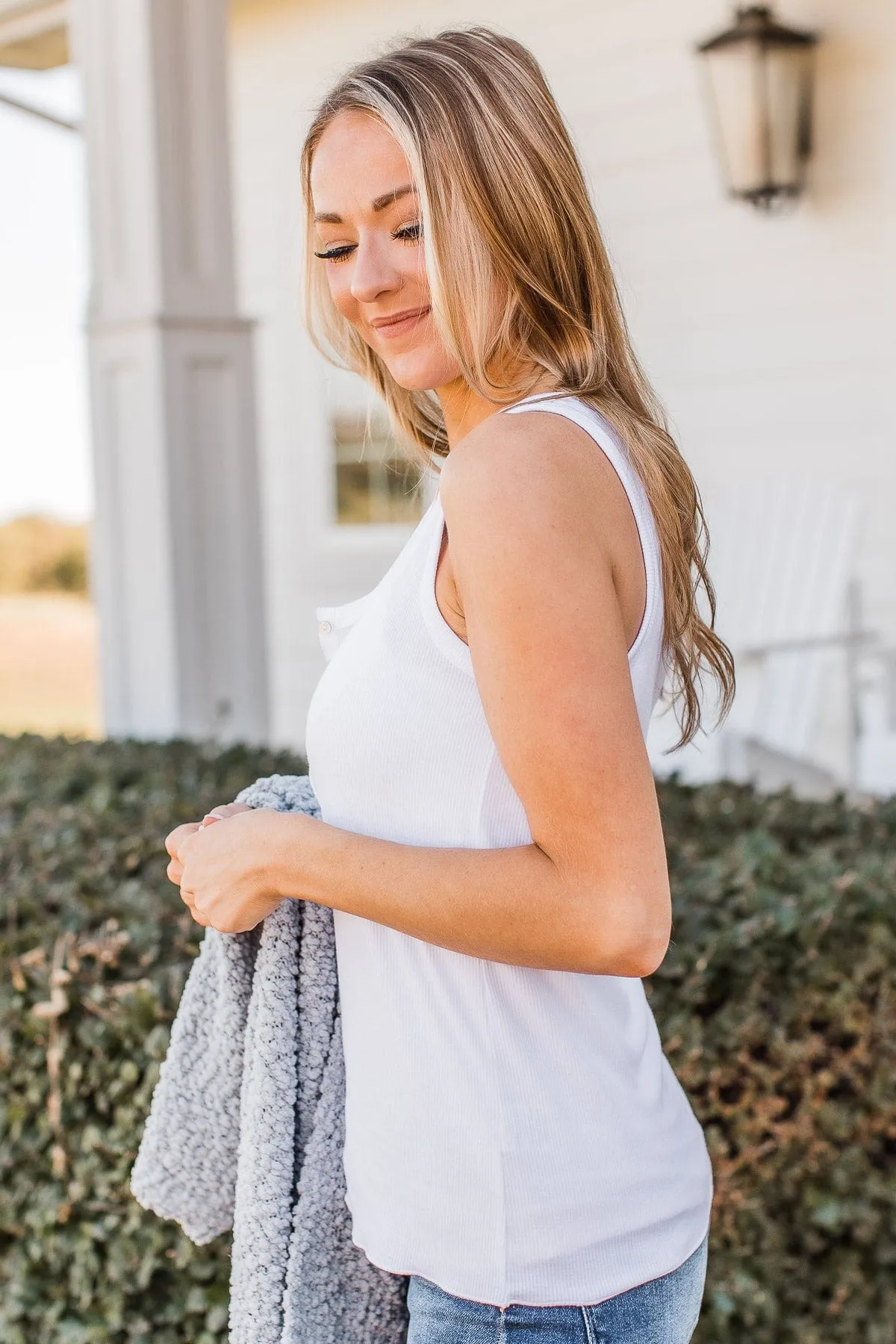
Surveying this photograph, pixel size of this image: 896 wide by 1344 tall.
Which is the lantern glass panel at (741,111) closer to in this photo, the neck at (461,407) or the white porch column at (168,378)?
the white porch column at (168,378)

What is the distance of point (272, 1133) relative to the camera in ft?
4.47

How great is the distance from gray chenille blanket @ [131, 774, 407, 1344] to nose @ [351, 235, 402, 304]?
18.9 inches

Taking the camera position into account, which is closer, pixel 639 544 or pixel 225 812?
pixel 639 544

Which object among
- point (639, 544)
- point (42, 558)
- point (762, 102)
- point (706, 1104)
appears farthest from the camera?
point (42, 558)

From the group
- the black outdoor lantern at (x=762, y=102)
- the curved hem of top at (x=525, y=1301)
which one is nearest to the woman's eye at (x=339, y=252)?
the curved hem of top at (x=525, y=1301)

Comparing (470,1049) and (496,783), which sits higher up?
(496,783)

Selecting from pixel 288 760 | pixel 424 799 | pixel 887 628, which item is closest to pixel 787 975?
pixel 424 799

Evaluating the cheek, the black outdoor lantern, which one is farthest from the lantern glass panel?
the cheek

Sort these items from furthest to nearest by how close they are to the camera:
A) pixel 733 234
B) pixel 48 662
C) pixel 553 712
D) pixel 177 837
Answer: pixel 48 662 < pixel 733 234 < pixel 177 837 < pixel 553 712

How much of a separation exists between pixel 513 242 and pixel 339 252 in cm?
21

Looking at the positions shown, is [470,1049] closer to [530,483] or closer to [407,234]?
[530,483]

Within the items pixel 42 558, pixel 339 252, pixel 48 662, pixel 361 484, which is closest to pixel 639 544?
pixel 339 252

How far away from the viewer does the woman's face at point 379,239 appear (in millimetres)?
1223

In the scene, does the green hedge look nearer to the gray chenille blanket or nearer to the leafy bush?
the gray chenille blanket
